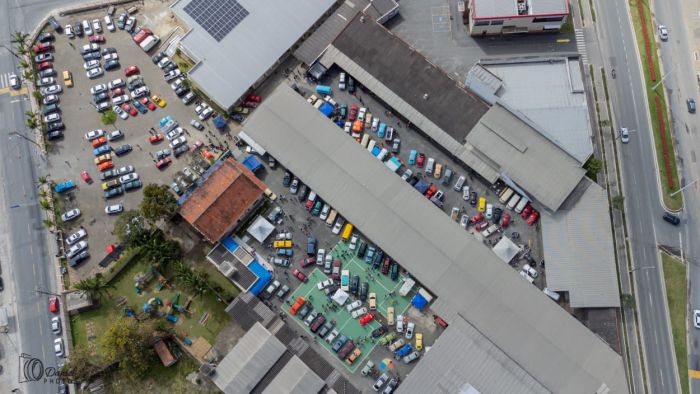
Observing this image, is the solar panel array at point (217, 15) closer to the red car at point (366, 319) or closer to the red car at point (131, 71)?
the red car at point (131, 71)

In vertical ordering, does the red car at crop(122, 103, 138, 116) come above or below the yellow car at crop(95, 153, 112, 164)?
above

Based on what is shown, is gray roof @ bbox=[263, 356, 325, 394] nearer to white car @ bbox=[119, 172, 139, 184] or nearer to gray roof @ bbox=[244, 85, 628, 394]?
gray roof @ bbox=[244, 85, 628, 394]

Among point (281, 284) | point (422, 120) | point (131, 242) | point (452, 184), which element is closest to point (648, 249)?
point (452, 184)

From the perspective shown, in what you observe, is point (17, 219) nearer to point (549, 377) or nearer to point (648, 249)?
point (549, 377)

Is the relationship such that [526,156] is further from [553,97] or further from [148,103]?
[148,103]

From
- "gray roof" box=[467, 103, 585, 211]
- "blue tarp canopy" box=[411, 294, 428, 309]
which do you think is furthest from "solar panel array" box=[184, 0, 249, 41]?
"blue tarp canopy" box=[411, 294, 428, 309]

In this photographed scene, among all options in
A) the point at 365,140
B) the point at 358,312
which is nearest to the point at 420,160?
the point at 365,140
